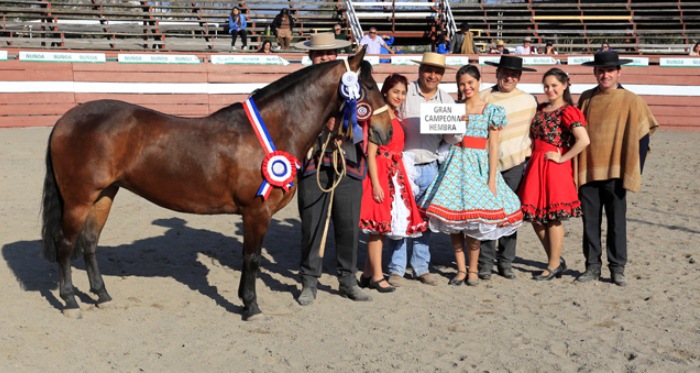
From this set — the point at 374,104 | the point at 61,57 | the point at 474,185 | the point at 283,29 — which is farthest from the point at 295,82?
the point at 283,29

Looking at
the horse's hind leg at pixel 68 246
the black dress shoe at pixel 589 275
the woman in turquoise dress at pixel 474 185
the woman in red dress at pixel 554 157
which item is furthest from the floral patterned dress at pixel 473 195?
the horse's hind leg at pixel 68 246

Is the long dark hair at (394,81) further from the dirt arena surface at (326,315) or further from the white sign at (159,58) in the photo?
the white sign at (159,58)

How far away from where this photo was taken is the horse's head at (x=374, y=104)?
526cm

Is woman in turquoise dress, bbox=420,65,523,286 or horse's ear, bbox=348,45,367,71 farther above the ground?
horse's ear, bbox=348,45,367,71

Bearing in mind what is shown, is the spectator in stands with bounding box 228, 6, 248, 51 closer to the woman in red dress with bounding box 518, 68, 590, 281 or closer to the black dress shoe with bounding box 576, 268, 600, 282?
the woman in red dress with bounding box 518, 68, 590, 281

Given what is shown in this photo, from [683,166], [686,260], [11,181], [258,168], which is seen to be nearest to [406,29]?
[683,166]

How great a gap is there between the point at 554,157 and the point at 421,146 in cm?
111

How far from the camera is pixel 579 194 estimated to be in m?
6.32

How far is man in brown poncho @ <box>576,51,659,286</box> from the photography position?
6.04m

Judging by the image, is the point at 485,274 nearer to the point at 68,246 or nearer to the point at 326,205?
the point at 326,205

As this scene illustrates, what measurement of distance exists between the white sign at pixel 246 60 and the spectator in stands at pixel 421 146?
11833 mm

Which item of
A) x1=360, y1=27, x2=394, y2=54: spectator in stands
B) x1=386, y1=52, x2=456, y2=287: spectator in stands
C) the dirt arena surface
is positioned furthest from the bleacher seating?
x1=386, y1=52, x2=456, y2=287: spectator in stands

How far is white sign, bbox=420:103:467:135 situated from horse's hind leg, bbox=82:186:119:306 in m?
2.47

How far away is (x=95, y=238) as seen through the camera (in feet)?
19.0
